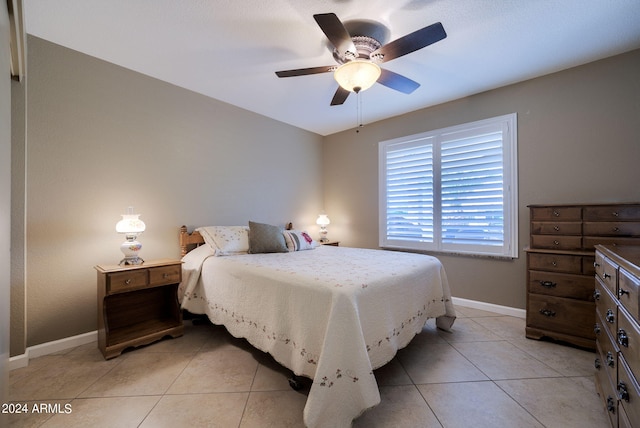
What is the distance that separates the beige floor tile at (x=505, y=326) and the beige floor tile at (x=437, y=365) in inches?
25.8

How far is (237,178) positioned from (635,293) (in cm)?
349

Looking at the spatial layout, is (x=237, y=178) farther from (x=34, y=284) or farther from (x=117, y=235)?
(x=34, y=284)

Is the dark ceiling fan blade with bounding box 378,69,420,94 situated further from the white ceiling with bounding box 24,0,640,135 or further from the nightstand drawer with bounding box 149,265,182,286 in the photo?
the nightstand drawer with bounding box 149,265,182,286

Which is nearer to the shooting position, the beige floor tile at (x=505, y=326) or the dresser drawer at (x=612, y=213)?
the dresser drawer at (x=612, y=213)

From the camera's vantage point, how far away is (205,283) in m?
2.49

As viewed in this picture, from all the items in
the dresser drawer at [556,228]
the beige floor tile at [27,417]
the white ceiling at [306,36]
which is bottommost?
the beige floor tile at [27,417]

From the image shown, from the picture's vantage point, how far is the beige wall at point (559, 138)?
233 cm

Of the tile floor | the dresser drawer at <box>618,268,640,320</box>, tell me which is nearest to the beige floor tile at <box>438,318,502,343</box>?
the tile floor

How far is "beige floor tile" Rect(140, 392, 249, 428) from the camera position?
1.43m

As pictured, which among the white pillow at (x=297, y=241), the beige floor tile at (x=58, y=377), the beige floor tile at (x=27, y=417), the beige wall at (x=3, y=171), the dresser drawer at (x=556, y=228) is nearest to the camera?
the beige wall at (x=3, y=171)

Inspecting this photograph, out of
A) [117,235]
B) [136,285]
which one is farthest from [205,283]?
[117,235]

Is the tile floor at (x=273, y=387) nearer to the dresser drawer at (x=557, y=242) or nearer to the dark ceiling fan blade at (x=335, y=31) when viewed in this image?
the dresser drawer at (x=557, y=242)

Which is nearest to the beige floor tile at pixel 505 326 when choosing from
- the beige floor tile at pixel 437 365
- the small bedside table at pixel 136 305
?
the beige floor tile at pixel 437 365

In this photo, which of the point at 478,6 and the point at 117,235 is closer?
A: the point at 478,6
